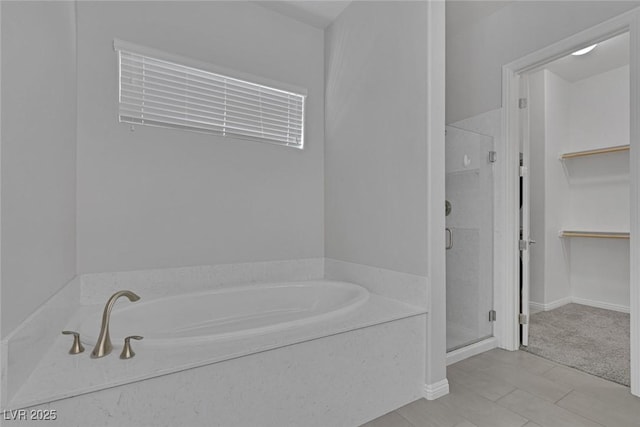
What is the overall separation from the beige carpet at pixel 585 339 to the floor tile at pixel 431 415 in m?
1.16

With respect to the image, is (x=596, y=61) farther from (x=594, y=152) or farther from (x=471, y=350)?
(x=471, y=350)

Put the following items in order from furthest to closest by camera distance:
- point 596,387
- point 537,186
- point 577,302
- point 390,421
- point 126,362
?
point 577,302 → point 537,186 → point 596,387 → point 390,421 → point 126,362

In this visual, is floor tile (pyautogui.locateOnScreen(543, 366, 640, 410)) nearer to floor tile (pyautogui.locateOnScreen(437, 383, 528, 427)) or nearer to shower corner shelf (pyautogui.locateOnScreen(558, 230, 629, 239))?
floor tile (pyautogui.locateOnScreen(437, 383, 528, 427))

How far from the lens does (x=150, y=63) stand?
2023 mm

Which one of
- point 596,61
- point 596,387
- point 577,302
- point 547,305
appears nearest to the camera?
point 596,387

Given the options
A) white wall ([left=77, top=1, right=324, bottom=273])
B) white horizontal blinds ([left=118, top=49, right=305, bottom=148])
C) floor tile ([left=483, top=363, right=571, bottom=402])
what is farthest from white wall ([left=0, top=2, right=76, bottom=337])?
floor tile ([left=483, top=363, right=571, bottom=402])

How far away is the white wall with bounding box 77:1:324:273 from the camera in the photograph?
1887mm

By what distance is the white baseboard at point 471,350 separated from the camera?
2.22 meters

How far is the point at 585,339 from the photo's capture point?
258 centimetres

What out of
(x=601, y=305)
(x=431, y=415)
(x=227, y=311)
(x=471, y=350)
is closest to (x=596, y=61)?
(x=601, y=305)

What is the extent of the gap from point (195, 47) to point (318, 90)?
104 centimetres

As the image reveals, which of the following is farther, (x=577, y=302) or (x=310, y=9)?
(x=577, y=302)

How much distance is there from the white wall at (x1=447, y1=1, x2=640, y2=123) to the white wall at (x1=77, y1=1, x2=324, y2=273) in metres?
1.26

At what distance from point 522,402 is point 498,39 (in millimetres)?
2639
